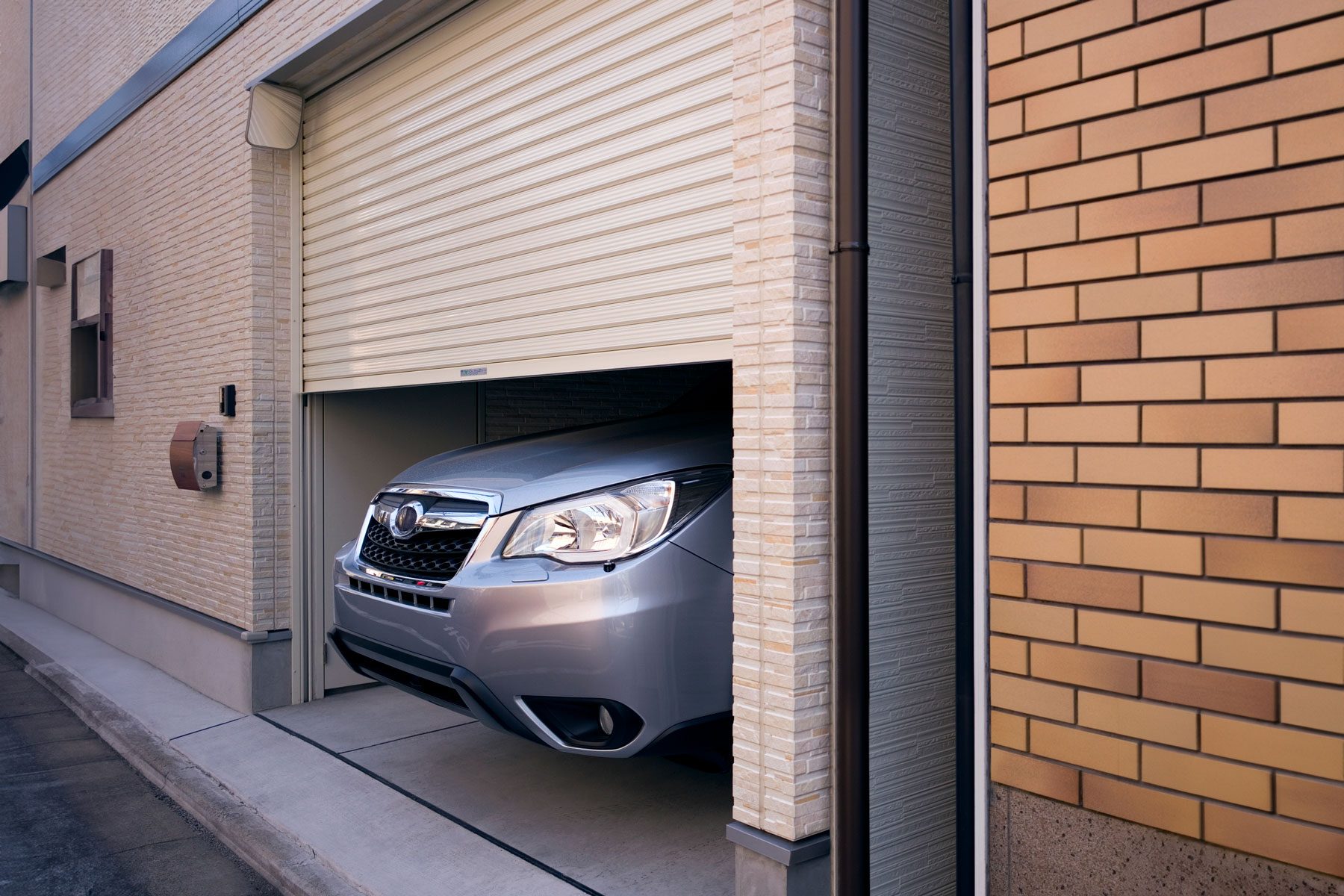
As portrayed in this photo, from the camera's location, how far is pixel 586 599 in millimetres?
3684

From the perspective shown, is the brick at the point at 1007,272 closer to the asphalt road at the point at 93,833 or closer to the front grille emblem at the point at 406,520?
the front grille emblem at the point at 406,520

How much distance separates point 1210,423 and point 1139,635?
49cm

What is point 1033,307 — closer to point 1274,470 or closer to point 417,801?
point 1274,470

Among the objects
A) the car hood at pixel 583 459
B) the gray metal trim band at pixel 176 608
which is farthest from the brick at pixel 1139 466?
the gray metal trim band at pixel 176 608

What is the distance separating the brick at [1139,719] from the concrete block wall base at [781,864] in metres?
0.97

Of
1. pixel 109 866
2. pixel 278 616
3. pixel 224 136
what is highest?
pixel 224 136

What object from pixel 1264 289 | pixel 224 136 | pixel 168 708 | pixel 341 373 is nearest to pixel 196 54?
pixel 224 136

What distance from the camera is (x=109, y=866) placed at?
4500mm

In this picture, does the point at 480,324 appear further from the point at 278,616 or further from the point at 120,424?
the point at 120,424

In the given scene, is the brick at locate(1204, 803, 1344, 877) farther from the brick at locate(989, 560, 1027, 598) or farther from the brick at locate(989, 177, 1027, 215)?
the brick at locate(989, 177, 1027, 215)

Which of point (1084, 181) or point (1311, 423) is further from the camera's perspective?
point (1084, 181)

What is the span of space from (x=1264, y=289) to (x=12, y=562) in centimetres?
1413

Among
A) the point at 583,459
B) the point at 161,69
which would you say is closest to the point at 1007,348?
the point at 583,459

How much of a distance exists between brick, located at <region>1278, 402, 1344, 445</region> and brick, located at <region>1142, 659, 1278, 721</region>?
1.62 feet
